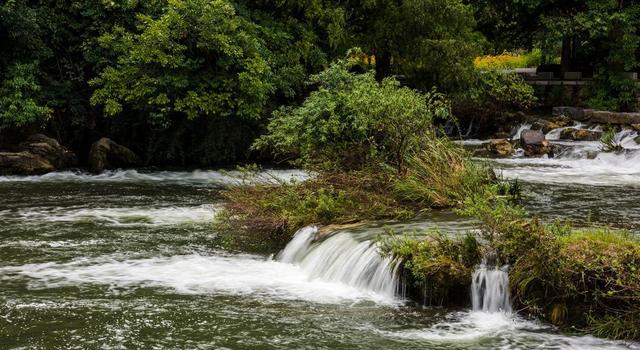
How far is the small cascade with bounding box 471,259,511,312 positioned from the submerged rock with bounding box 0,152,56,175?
608 inches

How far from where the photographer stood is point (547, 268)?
27.5 feet

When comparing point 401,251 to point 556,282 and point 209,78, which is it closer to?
point 556,282

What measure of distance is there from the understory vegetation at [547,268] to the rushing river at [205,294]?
238 millimetres

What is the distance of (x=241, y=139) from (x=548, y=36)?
1456 centimetres

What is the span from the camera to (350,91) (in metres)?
14.2

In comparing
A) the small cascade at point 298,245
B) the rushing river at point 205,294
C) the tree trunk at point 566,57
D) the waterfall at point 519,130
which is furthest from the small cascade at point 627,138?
the small cascade at point 298,245

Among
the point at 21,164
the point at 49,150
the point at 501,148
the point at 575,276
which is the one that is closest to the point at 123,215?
the point at 21,164

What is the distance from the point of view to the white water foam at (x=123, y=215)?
14.7 metres

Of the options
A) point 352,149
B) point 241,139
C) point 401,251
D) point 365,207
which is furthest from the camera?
point 241,139

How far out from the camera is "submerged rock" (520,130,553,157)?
978 inches

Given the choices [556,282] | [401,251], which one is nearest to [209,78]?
[401,251]

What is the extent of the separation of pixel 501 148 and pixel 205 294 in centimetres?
1760

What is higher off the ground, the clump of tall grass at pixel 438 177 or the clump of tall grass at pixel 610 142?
the clump of tall grass at pixel 610 142

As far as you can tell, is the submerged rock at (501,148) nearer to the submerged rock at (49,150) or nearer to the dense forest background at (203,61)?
the dense forest background at (203,61)
